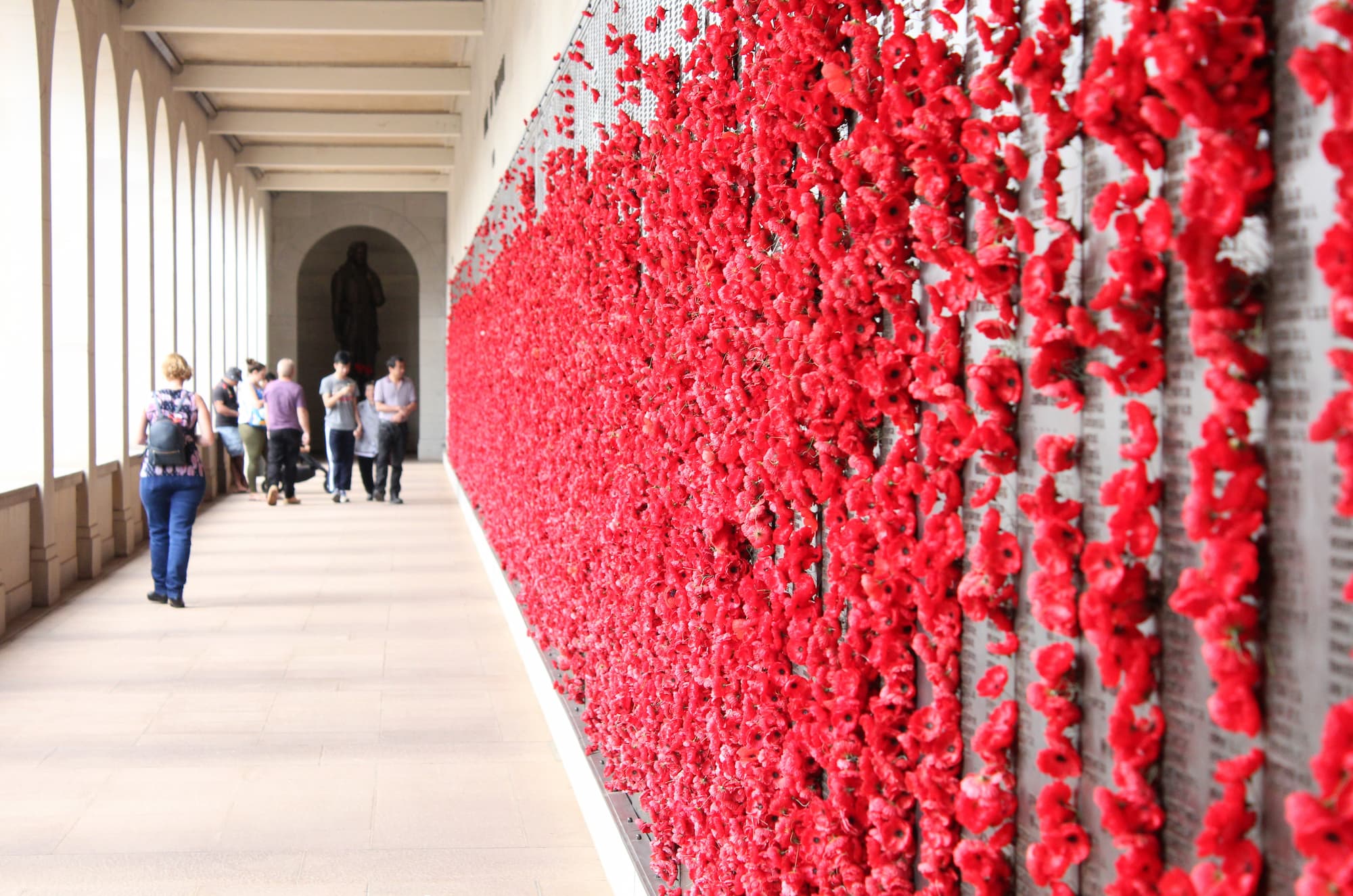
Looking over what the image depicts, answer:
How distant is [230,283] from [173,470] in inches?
521

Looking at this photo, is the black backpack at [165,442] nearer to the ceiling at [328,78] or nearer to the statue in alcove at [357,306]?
the ceiling at [328,78]

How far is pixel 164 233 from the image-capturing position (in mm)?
14766

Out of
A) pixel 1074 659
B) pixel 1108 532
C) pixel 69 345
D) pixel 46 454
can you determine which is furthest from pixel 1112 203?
pixel 69 345

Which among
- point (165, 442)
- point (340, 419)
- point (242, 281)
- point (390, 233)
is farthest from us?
point (390, 233)

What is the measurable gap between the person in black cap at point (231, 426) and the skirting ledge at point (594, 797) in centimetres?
942

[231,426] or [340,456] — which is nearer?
[340,456]

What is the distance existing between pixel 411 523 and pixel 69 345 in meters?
4.88

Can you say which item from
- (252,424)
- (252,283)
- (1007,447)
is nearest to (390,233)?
(252,283)

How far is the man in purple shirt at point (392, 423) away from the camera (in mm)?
16203

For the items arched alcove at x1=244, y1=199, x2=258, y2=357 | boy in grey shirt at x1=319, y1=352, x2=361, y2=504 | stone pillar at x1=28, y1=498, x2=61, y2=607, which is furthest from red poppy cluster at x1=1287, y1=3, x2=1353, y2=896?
arched alcove at x1=244, y1=199, x2=258, y2=357

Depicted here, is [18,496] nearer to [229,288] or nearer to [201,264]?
[201,264]

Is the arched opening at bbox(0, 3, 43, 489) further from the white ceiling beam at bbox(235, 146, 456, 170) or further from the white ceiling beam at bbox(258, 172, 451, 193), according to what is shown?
the white ceiling beam at bbox(258, 172, 451, 193)

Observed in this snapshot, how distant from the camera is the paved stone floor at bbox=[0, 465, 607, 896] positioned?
4.05 meters

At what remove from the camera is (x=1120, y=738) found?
46.1 inches
